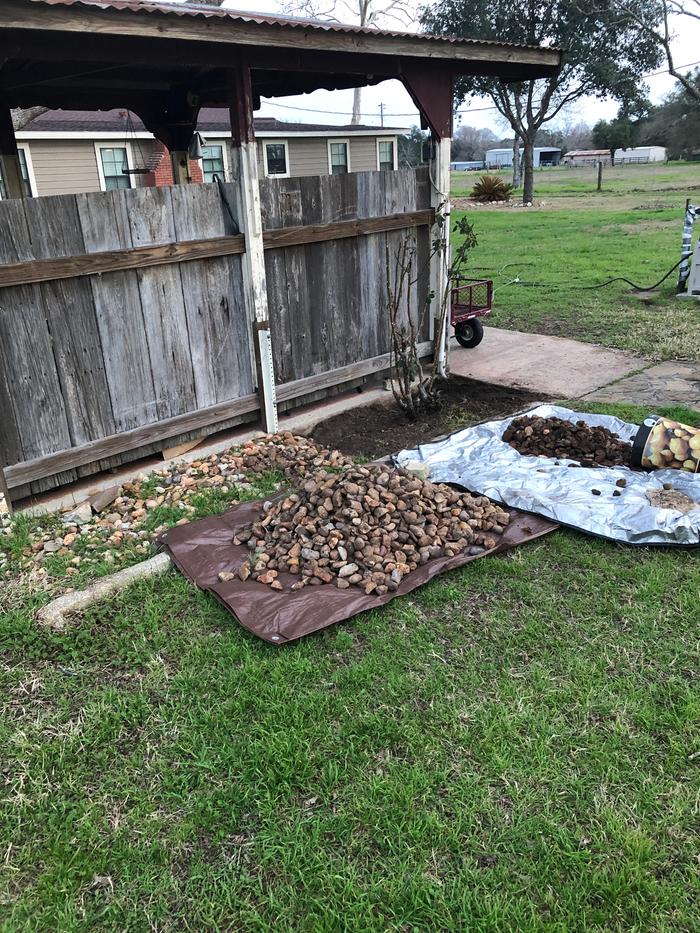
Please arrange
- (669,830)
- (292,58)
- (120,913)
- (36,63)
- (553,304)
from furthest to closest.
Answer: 1. (553,304)
2. (36,63)
3. (292,58)
4. (669,830)
5. (120,913)

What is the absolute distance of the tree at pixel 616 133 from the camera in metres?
48.5

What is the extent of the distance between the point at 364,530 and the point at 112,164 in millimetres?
20075

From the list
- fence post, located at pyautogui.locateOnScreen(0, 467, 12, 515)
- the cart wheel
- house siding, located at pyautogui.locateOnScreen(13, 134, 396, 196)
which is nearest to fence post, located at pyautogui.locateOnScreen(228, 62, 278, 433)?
fence post, located at pyautogui.locateOnScreen(0, 467, 12, 515)

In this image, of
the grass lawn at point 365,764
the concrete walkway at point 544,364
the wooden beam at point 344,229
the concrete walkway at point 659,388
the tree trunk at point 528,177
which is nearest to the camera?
the grass lawn at point 365,764

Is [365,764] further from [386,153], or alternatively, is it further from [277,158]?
[386,153]

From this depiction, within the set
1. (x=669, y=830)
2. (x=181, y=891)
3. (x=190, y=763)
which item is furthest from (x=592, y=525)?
(x=181, y=891)

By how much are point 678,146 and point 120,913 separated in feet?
204

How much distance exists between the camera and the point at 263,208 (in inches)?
224

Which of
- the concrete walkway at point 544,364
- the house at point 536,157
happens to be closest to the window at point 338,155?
the concrete walkway at point 544,364

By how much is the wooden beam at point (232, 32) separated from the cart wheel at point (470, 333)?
8.83ft

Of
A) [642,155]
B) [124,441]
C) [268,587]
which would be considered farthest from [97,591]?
[642,155]

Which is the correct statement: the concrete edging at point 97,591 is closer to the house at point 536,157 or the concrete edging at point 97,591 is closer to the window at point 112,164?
the window at point 112,164

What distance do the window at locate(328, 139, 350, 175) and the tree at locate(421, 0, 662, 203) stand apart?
16.9 feet

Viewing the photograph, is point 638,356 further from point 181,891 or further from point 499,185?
point 499,185
